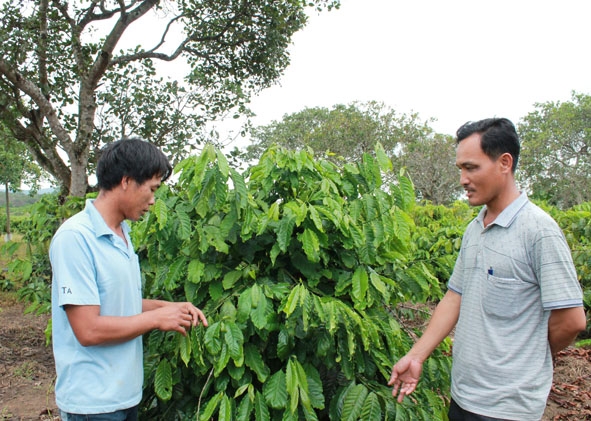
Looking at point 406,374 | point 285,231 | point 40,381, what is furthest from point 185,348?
point 40,381

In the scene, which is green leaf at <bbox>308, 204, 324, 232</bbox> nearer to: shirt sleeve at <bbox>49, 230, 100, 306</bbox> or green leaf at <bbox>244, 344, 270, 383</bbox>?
green leaf at <bbox>244, 344, 270, 383</bbox>

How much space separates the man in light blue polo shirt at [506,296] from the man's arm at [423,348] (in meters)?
0.10

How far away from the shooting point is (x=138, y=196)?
1.69m

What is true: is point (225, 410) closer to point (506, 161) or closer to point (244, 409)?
point (244, 409)

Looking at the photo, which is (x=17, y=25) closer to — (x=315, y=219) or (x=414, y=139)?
(x=315, y=219)

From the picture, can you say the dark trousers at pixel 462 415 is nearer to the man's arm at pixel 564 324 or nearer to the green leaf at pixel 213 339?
the man's arm at pixel 564 324

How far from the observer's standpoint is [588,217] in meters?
5.53

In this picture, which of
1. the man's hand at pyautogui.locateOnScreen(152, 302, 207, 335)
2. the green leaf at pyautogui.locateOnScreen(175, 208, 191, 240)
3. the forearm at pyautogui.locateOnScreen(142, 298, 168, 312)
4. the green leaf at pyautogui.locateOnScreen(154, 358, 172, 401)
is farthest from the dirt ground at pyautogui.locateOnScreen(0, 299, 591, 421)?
the man's hand at pyautogui.locateOnScreen(152, 302, 207, 335)

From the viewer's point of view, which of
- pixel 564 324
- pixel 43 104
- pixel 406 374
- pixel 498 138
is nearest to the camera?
pixel 564 324

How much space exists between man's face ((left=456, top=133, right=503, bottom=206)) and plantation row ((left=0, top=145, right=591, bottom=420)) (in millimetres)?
474

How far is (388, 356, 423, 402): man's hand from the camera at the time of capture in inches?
75.6

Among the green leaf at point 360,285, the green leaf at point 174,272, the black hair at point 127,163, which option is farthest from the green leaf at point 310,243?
the black hair at point 127,163

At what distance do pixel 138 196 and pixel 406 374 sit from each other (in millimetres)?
1172

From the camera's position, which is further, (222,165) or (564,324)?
(222,165)
